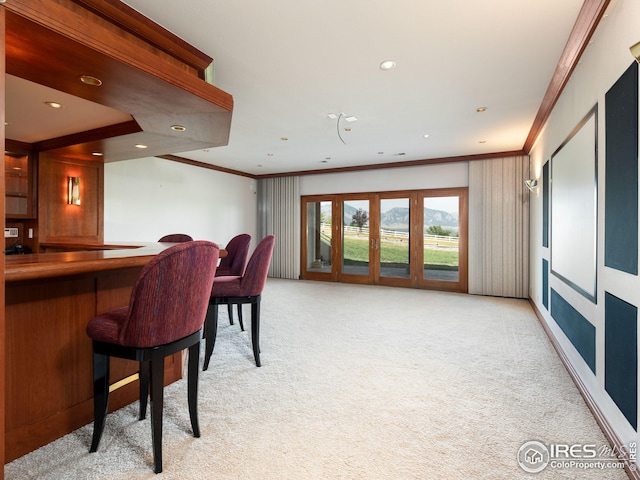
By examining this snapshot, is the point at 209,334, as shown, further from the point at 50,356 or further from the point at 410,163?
the point at 410,163

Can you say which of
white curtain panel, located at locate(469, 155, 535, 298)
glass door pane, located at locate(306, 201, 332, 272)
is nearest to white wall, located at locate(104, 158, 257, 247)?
glass door pane, located at locate(306, 201, 332, 272)

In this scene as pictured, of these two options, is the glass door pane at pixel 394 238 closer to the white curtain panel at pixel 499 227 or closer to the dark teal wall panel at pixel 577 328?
the white curtain panel at pixel 499 227

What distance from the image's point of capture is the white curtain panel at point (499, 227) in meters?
5.50

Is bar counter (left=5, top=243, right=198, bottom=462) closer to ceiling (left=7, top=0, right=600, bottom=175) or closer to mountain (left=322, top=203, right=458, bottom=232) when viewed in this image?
ceiling (left=7, top=0, right=600, bottom=175)

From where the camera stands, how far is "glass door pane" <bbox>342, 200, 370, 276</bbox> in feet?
23.1

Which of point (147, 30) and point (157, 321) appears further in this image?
point (147, 30)

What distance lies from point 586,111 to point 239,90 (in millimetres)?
2854

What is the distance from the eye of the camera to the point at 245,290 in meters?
2.65

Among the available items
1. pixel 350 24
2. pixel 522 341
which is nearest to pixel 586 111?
pixel 350 24

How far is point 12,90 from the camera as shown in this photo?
2.71 m

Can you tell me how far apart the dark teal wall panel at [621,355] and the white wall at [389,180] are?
15.0ft

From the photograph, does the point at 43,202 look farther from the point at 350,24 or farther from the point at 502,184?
the point at 502,184

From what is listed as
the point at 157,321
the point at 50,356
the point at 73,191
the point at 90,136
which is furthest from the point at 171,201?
the point at 157,321
